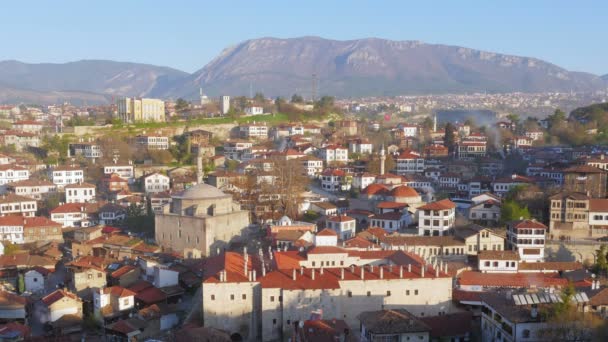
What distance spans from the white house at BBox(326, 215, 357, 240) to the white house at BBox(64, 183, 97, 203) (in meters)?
14.8

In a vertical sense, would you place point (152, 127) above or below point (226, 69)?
below

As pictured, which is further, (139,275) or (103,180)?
(103,180)

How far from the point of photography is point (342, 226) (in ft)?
85.4

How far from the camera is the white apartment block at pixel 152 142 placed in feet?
150

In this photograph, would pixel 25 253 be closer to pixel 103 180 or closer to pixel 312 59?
pixel 103 180

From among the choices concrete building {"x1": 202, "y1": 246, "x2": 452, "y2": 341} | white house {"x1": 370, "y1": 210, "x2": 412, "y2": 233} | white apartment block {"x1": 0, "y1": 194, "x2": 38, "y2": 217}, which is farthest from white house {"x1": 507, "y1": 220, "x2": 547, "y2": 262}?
white apartment block {"x1": 0, "y1": 194, "x2": 38, "y2": 217}

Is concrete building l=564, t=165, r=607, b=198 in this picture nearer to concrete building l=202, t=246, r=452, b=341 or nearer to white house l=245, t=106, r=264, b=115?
concrete building l=202, t=246, r=452, b=341

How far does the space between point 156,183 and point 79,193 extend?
4.29m

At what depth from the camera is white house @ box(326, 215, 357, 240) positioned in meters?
26.0

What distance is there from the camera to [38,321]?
19.6 m

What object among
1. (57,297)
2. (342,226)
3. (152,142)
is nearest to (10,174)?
(152,142)

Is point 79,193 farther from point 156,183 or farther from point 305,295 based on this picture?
point 305,295

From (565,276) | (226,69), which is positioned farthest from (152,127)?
(226,69)

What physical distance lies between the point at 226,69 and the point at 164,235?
173336 millimetres
